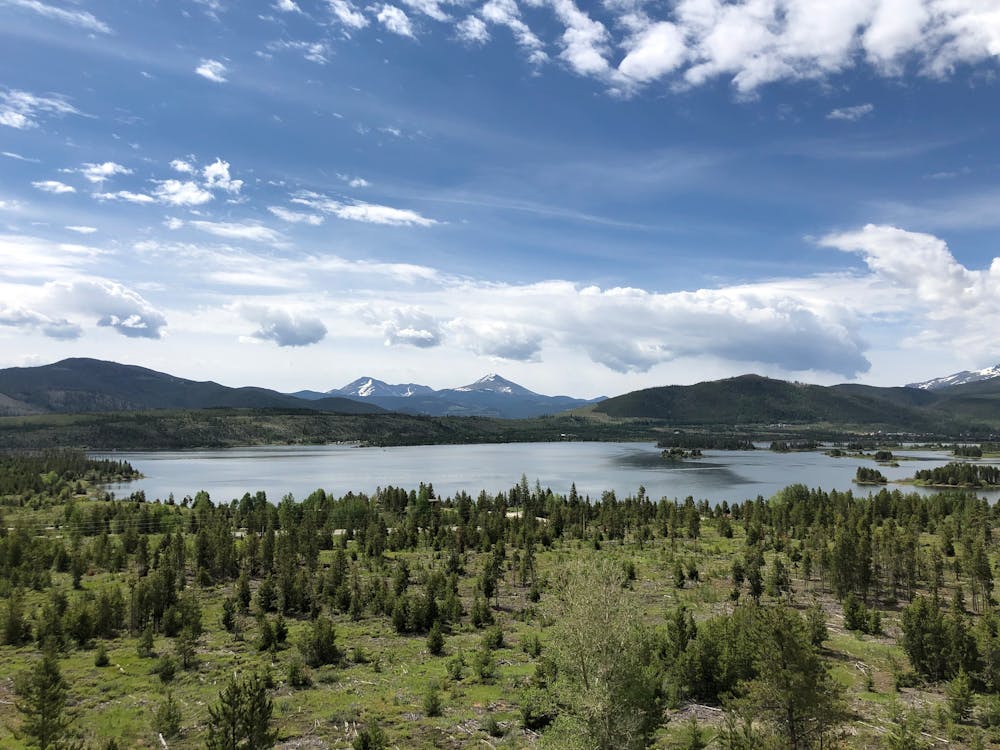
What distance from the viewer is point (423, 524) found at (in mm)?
128500

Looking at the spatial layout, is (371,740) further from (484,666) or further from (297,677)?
(484,666)

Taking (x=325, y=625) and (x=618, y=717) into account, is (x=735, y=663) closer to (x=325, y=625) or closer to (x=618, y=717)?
(x=618, y=717)

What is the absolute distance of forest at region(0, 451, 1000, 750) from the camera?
99.6ft

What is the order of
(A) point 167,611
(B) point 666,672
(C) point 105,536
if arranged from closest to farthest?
1. (B) point 666,672
2. (A) point 167,611
3. (C) point 105,536

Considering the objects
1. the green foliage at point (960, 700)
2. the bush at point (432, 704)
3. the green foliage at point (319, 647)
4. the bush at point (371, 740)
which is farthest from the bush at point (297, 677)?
the green foliage at point (960, 700)

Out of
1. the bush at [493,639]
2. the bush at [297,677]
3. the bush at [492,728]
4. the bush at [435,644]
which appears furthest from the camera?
the bush at [435,644]

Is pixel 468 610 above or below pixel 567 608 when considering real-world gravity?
below

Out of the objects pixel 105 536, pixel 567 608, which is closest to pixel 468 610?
pixel 567 608

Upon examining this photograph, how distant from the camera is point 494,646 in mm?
53750

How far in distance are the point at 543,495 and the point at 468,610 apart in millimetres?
98760

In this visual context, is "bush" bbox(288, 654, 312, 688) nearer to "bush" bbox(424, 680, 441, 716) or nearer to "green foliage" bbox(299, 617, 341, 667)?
"green foliage" bbox(299, 617, 341, 667)

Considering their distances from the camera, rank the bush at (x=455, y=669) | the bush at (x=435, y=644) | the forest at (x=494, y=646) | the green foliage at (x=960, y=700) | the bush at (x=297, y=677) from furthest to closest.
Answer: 1. the bush at (x=435, y=644)
2. the bush at (x=455, y=669)
3. the bush at (x=297, y=677)
4. the green foliage at (x=960, y=700)
5. the forest at (x=494, y=646)

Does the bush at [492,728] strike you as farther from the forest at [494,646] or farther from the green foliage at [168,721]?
the green foliage at [168,721]

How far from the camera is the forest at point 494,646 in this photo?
30359mm
